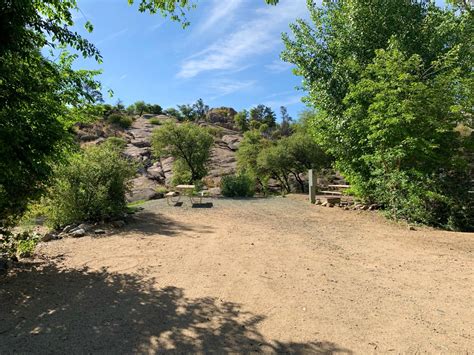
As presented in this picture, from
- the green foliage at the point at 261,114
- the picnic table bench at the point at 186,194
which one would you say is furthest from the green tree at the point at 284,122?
the picnic table bench at the point at 186,194

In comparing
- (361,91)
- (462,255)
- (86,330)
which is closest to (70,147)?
(86,330)

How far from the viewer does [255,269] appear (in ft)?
18.2

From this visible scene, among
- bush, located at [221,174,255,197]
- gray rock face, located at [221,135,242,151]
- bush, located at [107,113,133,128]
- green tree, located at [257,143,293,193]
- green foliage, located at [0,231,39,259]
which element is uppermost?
bush, located at [107,113,133,128]

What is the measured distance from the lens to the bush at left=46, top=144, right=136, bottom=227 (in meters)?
8.93

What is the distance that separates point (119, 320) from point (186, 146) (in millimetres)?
21286

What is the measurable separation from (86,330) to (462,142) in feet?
38.3

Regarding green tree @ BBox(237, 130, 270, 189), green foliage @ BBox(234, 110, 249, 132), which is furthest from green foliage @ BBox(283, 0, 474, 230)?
green foliage @ BBox(234, 110, 249, 132)

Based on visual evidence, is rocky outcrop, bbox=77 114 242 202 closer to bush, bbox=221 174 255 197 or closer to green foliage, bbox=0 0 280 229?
bush, bbox=221 174 255 197

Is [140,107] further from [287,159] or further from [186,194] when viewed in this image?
[186,194]

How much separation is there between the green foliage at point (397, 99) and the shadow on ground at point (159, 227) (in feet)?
20.4

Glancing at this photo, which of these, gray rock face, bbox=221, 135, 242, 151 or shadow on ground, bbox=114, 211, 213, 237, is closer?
shadow on ground, bbox=114, 211, 213, 237

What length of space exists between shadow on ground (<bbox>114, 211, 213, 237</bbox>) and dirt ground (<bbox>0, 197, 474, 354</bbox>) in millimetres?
513

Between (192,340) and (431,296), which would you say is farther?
(431,296)

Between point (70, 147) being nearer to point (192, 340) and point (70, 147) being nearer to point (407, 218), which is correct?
point (192, 340)
